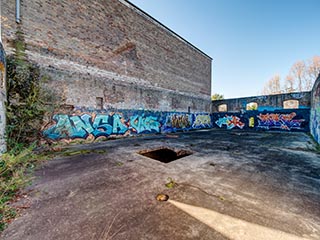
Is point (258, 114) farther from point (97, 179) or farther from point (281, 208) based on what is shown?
point (97, 179)

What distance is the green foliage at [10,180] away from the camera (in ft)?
5.99

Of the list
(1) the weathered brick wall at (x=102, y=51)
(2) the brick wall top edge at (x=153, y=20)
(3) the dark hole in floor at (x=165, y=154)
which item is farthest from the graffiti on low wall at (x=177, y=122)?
(2) the brick wall top edge at (x=153, y=20)

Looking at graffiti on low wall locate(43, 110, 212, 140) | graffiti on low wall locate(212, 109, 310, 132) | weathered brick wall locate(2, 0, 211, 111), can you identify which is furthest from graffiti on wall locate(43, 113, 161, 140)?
graffiti on low wall locate(212, 109, 310, 132)

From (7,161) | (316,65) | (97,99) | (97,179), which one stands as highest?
(316,65)

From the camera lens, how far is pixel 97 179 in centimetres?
290

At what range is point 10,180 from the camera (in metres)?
2.70

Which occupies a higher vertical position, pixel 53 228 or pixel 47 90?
pixel 47 90

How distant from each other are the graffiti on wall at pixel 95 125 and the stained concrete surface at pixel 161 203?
3.15 m

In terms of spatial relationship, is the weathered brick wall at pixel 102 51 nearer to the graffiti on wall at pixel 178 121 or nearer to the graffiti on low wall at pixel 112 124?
the graffiti on low wall at pixel 112 124

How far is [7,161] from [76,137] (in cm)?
348

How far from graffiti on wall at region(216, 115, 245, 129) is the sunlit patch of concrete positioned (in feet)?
49.1

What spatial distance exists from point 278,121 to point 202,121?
672 cm

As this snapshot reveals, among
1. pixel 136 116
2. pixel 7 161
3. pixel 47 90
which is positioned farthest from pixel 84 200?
pixel 136 116

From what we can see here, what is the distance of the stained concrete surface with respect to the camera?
5.14ft
